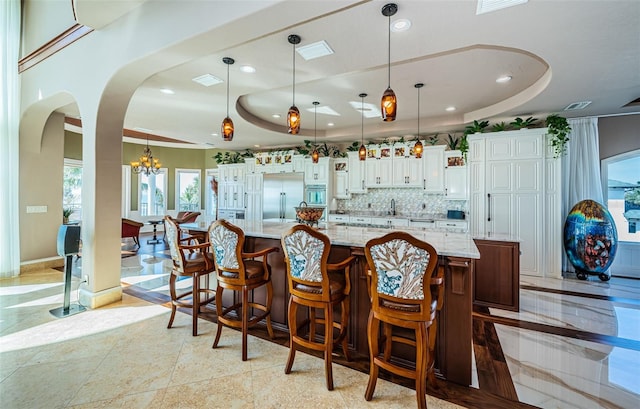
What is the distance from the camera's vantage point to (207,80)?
371 centimetres

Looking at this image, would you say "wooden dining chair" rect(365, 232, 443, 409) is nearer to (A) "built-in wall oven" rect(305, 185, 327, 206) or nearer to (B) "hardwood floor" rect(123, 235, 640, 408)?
(B) "hardwood floor" rect(123, 235, 640, 408)

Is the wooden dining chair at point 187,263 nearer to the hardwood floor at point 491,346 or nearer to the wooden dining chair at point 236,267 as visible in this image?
the wooden dining chair at point 236,267

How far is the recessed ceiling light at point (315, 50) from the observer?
2.77 meters

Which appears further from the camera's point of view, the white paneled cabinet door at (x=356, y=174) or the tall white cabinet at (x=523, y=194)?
the white paneled cabinet door at (x=356, y=174)

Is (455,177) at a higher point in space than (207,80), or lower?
lower

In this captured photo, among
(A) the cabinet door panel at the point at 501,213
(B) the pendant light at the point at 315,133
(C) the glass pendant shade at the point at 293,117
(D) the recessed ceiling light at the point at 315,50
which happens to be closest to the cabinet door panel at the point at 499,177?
(A) the cabinet door panel at the point at 501,213

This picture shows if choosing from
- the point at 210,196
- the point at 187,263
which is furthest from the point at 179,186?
the point at 187,263

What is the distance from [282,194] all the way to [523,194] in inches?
207

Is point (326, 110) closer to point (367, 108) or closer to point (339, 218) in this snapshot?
point (367, 108)

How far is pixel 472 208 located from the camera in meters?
5.27

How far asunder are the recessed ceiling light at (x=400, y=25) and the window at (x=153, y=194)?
30.7 feet

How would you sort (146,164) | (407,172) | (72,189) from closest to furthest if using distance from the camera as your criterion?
(407,172)
(146,164)
(72,189)

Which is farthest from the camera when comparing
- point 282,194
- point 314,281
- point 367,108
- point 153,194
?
point 153,194

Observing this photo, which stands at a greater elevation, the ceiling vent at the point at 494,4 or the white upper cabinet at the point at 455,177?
the ceiling vent at the point at 494,4
